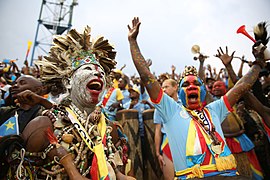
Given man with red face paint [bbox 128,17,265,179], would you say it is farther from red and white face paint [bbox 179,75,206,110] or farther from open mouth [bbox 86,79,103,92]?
open mouth [bbox 86,79,103,92]

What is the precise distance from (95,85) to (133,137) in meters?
3.02

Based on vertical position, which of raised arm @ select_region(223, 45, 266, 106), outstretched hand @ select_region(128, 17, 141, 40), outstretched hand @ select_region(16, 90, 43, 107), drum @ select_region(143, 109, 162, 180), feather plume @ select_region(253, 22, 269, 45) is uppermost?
feather plume @ select_region(253, 22, 269, 45)

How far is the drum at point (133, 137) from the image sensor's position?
16.2ft

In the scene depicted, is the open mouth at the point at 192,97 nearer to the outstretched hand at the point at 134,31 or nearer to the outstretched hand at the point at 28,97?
the outstretched hand at the point at 134,31

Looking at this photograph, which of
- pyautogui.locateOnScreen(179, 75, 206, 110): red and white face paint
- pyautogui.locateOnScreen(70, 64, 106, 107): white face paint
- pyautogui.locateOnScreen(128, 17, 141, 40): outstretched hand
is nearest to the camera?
pyautogui.locateOnScreen(70, 64, 106, 107): white face paint

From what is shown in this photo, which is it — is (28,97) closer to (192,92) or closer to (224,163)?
(192,92)

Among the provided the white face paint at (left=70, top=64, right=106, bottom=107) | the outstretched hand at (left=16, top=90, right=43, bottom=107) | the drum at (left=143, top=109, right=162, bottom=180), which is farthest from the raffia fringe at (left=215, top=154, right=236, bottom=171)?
the drum at (left=143, top=109, right=162, bottom=180)

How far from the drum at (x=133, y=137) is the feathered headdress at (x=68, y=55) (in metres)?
2.81

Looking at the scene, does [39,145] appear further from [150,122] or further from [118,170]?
[150,122]

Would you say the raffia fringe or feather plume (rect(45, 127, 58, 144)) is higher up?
feather plume (rect(45, 127, 58, 144))

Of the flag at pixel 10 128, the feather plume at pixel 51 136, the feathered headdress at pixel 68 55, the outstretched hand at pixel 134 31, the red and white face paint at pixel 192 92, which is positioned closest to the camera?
the feather plume at pixel 51 136

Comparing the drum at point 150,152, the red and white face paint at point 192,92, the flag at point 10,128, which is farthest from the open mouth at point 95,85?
the drum at point 150,152

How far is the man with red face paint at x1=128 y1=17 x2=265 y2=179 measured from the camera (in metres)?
2.62

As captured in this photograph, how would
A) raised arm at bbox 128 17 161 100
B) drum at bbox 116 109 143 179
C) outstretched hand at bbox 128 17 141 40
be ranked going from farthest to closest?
1. drum at bbox 116 109 143 179
2. outstretched hand at bbox 128 17 141 40
3. raised arm at bbox 128 17 161 100
